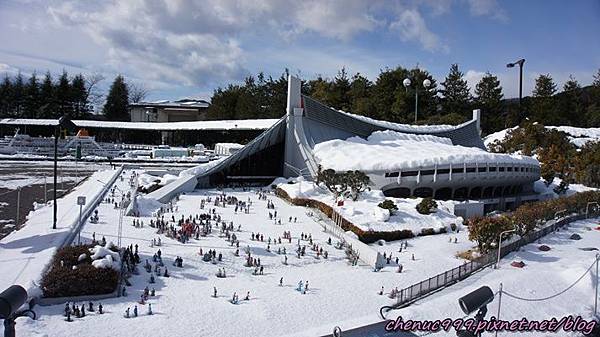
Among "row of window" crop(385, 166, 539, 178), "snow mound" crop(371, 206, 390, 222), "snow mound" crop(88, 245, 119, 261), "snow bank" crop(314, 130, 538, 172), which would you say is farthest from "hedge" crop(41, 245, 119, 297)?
"row of window" crop(385, 166, 539, 178)

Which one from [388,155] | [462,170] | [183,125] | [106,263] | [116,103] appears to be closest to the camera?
[106,263]

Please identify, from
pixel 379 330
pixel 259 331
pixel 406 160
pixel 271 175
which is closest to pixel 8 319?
pixel 259 331

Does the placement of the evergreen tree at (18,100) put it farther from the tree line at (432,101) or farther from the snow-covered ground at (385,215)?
the snow-covered ground at (385,215)

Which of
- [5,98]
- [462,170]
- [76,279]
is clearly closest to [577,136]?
[462,170]

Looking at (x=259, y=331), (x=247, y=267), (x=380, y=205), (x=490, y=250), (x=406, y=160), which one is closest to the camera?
(x=259, y=331)

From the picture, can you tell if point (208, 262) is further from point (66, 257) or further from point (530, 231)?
point (530, 231)

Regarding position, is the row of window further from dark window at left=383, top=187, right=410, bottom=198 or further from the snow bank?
dark window at left=383, top=187, right=410, bottom=198

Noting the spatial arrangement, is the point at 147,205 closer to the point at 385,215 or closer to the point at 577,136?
the point at 385,215
